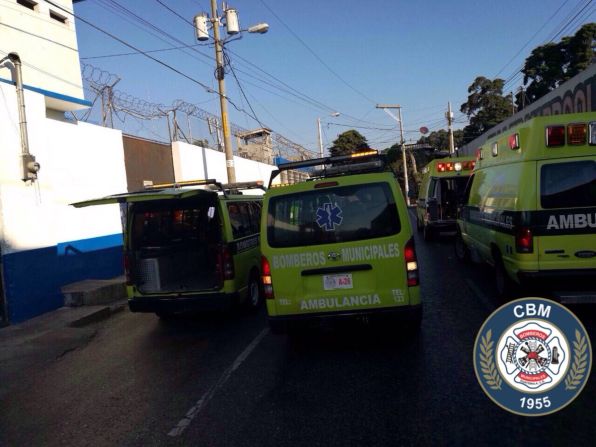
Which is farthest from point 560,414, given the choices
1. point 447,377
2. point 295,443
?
point 295,443

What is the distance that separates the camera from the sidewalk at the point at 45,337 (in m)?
6.11

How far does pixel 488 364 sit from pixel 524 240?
3585 millimetres

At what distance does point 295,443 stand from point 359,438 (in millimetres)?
472

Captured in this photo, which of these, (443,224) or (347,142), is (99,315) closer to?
(443,224)

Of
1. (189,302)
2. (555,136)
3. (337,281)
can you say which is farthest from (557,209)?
(189,302)

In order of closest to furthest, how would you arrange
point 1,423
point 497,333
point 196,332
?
point 497,333 → point 1,423 → point 196,332

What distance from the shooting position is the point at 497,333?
8.59 ft

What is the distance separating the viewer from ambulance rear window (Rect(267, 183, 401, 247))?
5.21m

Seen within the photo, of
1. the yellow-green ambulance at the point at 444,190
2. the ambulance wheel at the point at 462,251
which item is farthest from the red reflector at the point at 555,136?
the yellow-green ambulance at the point at 444,190

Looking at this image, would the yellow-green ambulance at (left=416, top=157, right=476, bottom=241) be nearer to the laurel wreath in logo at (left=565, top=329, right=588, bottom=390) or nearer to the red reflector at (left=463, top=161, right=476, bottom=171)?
the red reflector at (left=463, top=161, right=476, bottom=171)

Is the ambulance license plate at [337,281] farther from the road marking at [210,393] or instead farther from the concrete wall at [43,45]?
the concrete wall at [43,45]

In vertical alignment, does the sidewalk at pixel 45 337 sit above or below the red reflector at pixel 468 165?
below

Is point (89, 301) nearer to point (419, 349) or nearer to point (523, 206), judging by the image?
point (419, 349)

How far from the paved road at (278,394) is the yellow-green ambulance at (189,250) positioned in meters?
0.55
